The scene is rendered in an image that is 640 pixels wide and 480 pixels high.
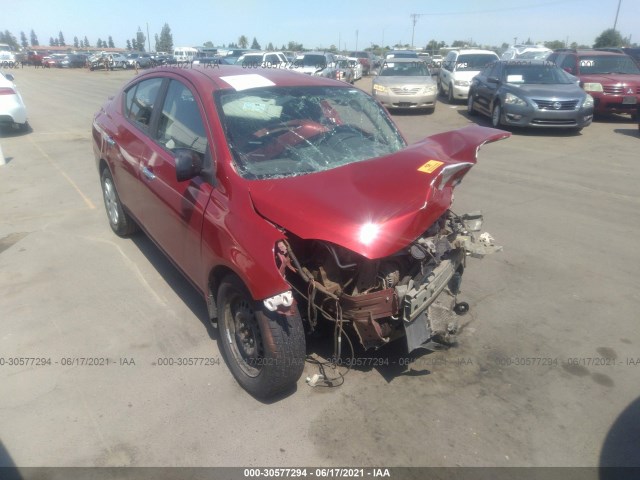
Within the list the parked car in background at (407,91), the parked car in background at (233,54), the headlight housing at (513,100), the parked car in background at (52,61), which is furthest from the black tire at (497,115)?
the parked car in background at (52,61)

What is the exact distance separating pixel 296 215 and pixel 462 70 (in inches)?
622

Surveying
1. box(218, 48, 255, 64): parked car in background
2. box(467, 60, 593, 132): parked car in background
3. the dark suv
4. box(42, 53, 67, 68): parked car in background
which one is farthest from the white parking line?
box(42, 53, 67, 68): parked car in background

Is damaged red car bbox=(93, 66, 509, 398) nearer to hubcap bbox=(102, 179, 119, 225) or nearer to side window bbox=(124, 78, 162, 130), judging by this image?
side window bbox=(124, 78, 162, 130)

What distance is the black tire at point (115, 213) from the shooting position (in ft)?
17.6

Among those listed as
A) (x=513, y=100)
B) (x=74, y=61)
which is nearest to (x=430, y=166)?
(x=513, y=100)

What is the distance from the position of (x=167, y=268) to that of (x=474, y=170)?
18.9ft

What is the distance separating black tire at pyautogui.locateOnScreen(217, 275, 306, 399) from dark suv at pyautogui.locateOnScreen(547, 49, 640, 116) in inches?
509

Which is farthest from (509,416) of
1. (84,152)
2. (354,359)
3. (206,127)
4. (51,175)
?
(84,152)

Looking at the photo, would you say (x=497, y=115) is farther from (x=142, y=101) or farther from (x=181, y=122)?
(x=181, y=122)

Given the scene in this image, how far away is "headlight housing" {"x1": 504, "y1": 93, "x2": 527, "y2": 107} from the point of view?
11382 mm

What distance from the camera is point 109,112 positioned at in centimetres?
541

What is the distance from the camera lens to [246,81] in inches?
149

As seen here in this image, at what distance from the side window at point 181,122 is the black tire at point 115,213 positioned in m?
1.53

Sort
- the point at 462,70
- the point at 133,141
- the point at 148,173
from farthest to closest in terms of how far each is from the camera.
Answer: the point at 462,70 < the point at 133,141 < the point at 148,173
